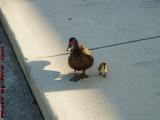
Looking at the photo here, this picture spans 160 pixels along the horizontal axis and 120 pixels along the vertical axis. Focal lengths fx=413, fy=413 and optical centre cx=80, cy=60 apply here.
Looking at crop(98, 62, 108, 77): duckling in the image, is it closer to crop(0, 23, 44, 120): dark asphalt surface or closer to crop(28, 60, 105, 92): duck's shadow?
crop(28, 60, 105, 92): duck's shadow

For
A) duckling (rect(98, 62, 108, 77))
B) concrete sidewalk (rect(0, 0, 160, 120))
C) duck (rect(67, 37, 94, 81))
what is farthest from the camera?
duckling (rect(98, 62, 108, 77))

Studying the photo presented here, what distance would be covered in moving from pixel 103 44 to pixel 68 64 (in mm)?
530

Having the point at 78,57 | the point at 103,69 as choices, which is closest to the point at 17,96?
the point at 78,57

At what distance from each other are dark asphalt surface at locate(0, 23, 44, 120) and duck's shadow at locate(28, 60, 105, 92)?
17 cm

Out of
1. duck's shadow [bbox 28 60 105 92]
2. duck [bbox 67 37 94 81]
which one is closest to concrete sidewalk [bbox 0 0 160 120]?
duck's shadow [bbox 28 60 105 92]

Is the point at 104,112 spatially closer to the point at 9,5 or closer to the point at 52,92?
the point at 52,92

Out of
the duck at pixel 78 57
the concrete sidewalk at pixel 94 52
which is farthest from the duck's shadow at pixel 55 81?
the duck at pixel 78 57

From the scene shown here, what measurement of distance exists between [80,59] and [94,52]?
1.69 ft

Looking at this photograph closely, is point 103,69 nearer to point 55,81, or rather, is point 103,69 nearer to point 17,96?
point 55,81

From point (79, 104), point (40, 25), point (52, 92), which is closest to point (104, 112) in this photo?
point (79, 104)

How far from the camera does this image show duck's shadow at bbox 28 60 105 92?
315 cm

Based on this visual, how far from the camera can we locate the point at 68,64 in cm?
335

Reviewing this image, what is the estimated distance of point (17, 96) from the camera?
332cm

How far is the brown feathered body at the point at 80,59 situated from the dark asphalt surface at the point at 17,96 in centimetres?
44
